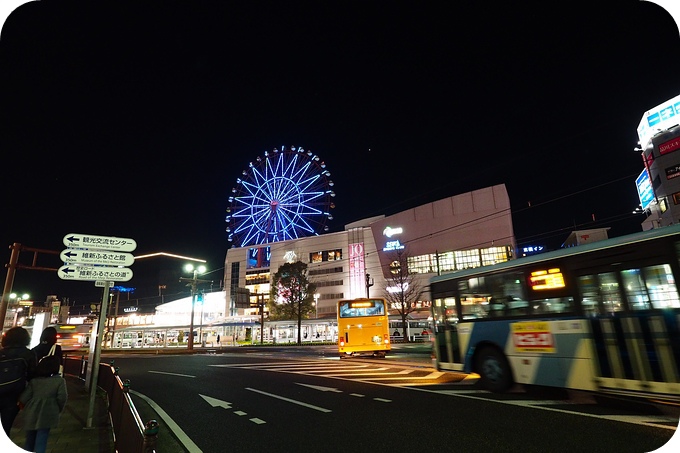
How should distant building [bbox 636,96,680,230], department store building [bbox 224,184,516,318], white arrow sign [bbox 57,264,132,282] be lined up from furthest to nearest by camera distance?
1. department store building [bbox 224,184,516,318]
2. distant building [bbox 636,96,680,230]
3. white arrow sign [bbox 57,264,132,282]

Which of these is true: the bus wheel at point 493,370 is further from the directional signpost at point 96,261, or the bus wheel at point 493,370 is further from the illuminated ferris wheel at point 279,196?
the illuminated ferris wheel at point 279,196

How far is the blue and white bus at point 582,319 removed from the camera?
6121 millimetres

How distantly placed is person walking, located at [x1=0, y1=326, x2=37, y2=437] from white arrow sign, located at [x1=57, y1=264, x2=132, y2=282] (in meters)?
2.36

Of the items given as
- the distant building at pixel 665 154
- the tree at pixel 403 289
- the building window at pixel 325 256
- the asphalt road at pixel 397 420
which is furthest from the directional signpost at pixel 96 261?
the building window at pixel 325 256

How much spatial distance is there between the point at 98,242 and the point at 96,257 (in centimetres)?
31

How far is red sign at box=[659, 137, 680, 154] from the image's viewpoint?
40.5m

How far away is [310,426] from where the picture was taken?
5.92 m

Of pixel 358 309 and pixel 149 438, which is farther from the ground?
pixel 358 309

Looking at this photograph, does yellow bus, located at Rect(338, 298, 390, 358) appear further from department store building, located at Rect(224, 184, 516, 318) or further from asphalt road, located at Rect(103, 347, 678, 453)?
department store building, located at Rect(224, 184, 516, 318)

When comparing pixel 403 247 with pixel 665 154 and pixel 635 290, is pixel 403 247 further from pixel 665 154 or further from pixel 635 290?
pixel 635 290

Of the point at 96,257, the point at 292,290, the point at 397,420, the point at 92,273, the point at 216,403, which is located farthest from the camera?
the point at 292,290

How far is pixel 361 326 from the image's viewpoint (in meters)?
18.9

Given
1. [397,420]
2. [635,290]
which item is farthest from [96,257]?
[635,290]

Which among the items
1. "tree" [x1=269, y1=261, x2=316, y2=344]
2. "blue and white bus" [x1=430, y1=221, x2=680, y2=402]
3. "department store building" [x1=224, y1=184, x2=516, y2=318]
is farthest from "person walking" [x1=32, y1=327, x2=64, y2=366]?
"department store building" [x1=224, y1=184, x2=516, y2=318]
